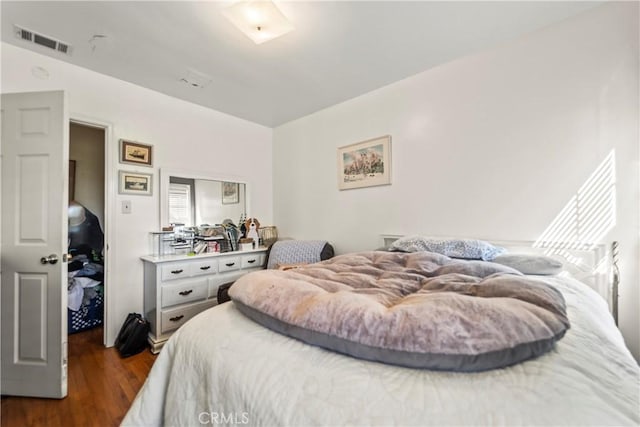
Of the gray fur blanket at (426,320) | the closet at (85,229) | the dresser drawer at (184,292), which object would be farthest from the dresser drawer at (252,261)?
the gray fur blanket at (426,320)

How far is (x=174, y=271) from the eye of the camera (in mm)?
2455

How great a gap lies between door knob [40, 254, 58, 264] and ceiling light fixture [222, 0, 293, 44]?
199 cm

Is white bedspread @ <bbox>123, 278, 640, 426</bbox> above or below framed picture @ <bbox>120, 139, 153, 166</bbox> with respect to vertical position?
below

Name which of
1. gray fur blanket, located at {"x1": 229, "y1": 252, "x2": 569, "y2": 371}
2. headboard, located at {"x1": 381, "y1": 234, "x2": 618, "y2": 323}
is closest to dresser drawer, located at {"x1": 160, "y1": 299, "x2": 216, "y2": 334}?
gray fur blanket, located at {"x1": 229, "y1": 252, "x2": 569, "y2": 371}

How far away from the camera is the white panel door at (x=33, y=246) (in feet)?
5.65

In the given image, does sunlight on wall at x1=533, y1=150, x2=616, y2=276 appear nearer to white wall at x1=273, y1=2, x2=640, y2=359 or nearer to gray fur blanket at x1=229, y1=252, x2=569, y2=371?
white wall at x1=273, y1=2, x2=640, y2=359

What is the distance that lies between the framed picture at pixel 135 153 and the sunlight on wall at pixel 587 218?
357 centimetres

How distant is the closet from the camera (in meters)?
2.74

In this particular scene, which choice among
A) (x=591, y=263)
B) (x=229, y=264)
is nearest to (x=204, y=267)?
(x=229, y=264)

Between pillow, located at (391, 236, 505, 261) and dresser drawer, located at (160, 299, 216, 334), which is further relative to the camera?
dresser drawer, located at (160, 299, 216, 334)

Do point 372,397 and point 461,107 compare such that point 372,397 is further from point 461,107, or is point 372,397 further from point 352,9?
point 461,107

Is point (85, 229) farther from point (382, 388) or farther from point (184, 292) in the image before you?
point (382, 388)

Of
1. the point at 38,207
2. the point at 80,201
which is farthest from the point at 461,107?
the point at 80,201

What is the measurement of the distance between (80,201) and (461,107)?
4508 mm
